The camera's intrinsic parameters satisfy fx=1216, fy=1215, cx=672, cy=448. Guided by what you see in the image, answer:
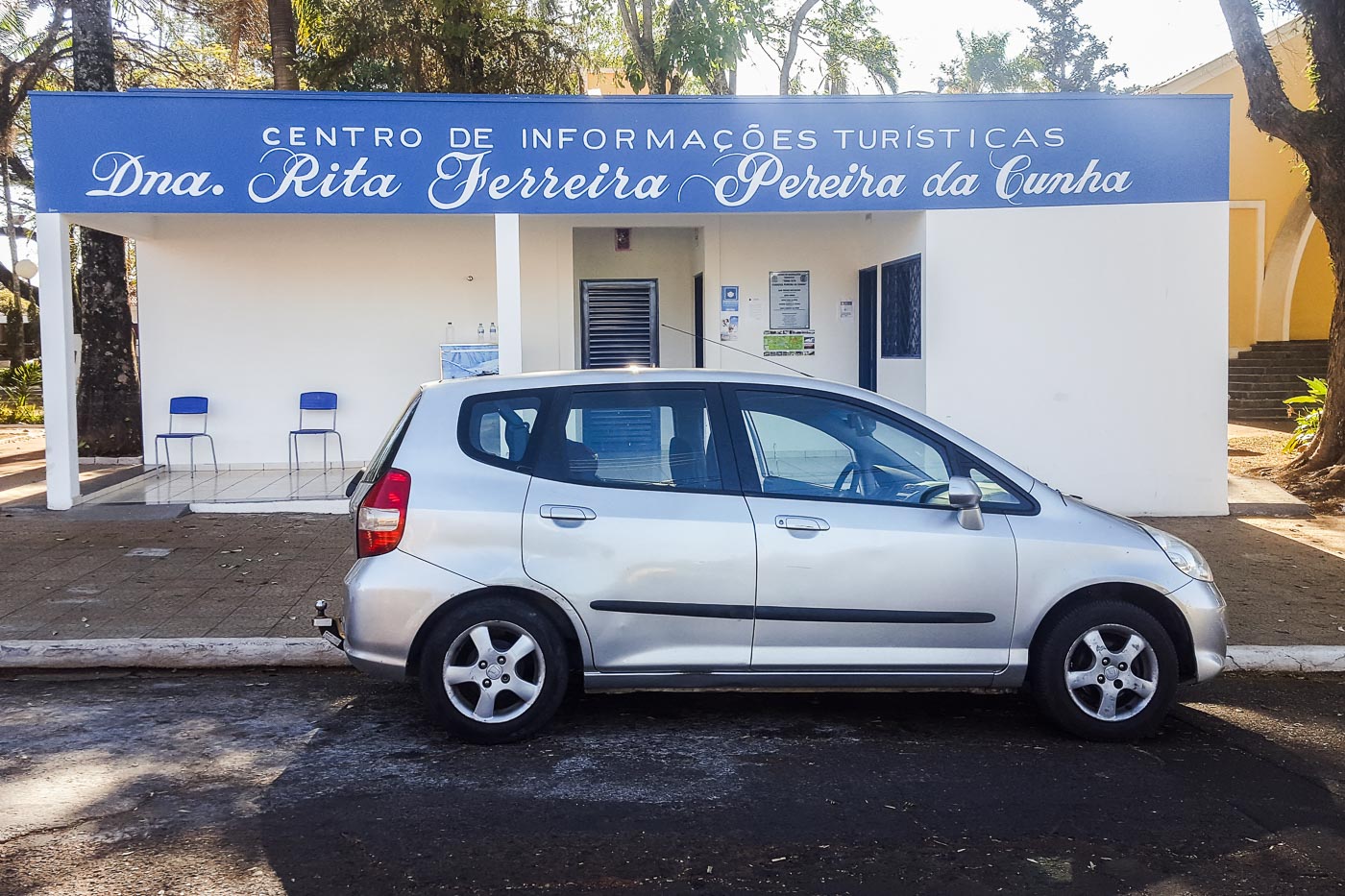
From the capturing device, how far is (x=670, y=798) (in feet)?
15.0

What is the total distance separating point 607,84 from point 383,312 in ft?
63.2

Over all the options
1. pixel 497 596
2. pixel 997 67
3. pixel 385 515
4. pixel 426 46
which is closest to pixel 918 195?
pixel 497 596

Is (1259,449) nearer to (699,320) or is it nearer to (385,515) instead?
(699,320)

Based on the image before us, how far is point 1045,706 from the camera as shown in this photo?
17.1 ft

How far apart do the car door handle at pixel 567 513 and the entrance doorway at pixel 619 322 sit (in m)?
8.71

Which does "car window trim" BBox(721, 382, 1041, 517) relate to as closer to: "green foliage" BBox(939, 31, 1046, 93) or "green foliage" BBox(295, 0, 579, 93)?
"green foliage" BBox(295, 0, 579, 93)

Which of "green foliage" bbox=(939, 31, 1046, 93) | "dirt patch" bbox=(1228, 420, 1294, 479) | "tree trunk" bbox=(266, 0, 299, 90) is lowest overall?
"dirt patch" bbox=(1228, 420, 1294, 479)

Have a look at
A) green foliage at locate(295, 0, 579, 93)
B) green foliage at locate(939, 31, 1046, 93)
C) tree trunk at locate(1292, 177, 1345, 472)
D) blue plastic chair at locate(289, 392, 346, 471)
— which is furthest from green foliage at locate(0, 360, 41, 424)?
green foliage at locate(939, 31, 1046, 93)

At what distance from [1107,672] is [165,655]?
Answer: 4876 millimetres

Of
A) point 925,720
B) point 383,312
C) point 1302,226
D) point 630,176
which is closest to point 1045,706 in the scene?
point 925,720

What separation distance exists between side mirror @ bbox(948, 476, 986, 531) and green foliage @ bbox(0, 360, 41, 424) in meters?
21.1

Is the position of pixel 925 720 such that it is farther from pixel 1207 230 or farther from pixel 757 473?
pixel 1207 230

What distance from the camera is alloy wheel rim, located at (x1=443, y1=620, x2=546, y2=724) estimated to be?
16.8ft

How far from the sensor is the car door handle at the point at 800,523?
5.13 m
